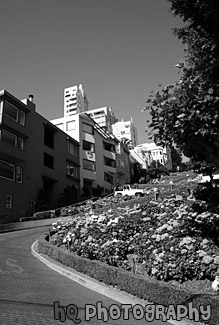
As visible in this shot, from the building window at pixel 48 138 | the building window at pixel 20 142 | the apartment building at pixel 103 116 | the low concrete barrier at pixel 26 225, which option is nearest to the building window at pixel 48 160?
the building window at pixel 48 138

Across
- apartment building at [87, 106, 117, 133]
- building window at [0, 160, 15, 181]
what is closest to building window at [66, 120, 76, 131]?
building window at [0, 160, 15, 181]

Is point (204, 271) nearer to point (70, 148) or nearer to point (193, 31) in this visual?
point (193, 31)

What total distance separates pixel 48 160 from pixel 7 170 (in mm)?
9093

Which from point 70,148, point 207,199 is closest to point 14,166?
point 70,148

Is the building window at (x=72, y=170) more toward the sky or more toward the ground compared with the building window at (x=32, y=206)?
more toward the sky

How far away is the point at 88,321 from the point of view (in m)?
7.02

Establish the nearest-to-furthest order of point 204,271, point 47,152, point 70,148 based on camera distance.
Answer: point 204,271, point 47,152, point 70,148

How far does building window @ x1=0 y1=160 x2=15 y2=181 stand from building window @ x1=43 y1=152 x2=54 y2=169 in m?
6.95

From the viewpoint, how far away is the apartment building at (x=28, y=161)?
106 ft

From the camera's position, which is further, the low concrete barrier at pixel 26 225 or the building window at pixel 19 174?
the building window at pixel 19 174

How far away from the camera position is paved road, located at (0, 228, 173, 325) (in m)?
6.96

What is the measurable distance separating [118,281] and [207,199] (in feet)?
19.3

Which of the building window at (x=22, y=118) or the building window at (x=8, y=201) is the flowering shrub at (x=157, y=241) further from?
the building window at (x=22, y=118)

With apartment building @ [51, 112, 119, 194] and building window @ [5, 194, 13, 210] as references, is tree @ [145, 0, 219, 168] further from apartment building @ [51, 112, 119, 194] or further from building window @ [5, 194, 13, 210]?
apartment building @ [51, 112, 119, 194]
